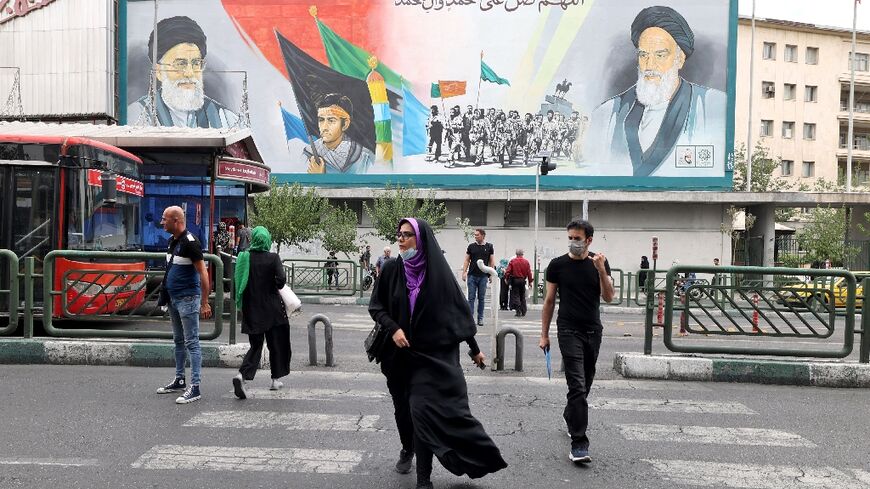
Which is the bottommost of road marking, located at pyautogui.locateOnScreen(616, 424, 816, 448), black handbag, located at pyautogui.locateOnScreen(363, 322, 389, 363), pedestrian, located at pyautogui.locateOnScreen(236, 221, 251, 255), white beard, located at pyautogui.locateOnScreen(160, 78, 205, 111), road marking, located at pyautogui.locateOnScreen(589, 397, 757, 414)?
road marking, located at pyautogui.locateOnScreen(589, 397, 757, 414)

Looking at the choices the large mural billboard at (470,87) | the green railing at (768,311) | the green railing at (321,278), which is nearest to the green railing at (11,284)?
the green railing at (768,311)

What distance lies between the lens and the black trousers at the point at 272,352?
6941 mm

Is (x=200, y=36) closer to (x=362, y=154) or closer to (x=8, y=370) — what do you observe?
(x=362, y=154)

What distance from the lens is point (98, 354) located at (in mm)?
8414

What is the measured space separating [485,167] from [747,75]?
30.2 meters

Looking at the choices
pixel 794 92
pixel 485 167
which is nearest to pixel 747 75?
Result: pixel 794 92

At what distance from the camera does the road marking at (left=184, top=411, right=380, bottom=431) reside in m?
5.84

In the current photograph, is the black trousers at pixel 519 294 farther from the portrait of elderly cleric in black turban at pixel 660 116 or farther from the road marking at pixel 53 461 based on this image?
the portrait of elderly cleric in black turban at pixel 660 116

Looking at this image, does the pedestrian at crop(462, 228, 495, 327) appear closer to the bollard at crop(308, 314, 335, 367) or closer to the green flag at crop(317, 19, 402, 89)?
the bollard at crop(308, 314, 335, 367)

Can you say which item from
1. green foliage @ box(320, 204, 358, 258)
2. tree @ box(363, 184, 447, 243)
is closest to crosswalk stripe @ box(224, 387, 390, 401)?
green foliage @ box(320, 204, 358, 258)

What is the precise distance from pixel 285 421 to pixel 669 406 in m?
3.70

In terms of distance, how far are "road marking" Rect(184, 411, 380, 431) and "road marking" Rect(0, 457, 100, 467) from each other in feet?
3.50

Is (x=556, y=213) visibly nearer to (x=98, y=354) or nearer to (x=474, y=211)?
(x=474, y=211)

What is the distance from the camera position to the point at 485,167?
35812 millimetres
